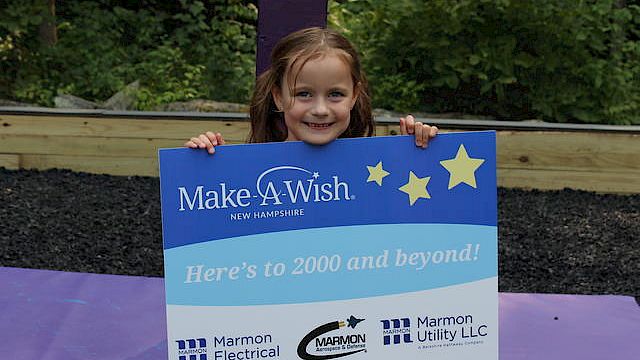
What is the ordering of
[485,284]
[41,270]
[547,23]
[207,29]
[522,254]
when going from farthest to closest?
[207,29], [547,23], [522,254], [41,270], [485,284]

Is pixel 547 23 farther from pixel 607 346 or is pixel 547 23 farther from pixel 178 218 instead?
pixel 178 218

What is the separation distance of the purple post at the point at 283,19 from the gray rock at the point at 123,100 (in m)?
2.93

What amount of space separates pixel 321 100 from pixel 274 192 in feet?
0.84

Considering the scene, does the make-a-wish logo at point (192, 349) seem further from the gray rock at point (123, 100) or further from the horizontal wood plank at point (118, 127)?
the gray rock at point (123, 100)

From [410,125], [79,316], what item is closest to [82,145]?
[79,316]

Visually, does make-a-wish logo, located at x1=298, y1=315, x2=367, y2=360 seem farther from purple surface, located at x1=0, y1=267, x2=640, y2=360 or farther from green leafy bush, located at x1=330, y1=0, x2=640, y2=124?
green leafy bush, located at x1=330, y1=0, x2=640, y2=124

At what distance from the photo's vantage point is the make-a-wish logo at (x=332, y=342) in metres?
2.15

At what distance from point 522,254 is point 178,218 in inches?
87.6

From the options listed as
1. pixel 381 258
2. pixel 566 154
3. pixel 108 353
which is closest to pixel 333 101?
pixel 381 258

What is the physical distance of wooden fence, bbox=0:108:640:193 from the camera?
476 centimetres

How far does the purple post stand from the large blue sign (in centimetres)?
107

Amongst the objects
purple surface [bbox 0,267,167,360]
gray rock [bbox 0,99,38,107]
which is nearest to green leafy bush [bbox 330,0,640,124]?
gray rock [bbox 0,99,38,107]

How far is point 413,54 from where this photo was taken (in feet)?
19.0

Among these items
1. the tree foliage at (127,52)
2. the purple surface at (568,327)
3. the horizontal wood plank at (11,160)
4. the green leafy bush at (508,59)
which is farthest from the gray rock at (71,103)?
the purple surface at (568,327)
